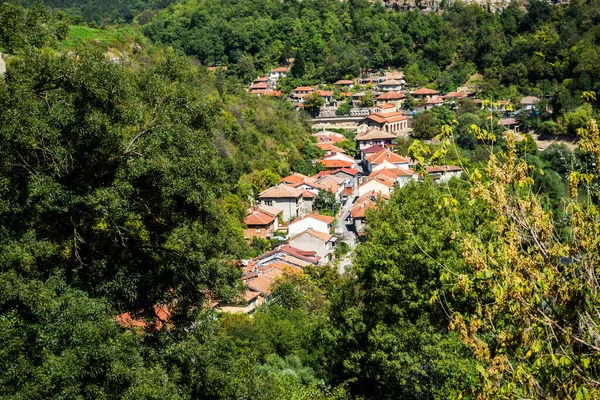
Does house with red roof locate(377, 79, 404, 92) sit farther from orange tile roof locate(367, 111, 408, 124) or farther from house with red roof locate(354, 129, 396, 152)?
house with red roof locate(354, 129, 396, 152)

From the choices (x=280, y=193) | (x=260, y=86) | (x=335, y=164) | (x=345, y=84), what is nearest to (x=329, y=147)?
(x=335, y=164)

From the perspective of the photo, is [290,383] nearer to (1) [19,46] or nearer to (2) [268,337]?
(2) [268,337]

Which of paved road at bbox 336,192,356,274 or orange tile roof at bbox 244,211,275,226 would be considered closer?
paved road at bbox 336,192,356,274

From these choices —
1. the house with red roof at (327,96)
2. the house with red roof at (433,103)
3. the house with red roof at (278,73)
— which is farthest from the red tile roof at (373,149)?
the house with red roof at (278,73)

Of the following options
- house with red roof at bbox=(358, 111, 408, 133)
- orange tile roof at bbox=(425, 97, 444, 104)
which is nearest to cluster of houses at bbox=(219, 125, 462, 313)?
house with red roof at bbox=(358, 111, 408, 133)

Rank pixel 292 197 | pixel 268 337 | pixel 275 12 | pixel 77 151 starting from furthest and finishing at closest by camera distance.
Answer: pixel 275 12 < pixel 292 197 < pixel 268 337 < pixel 77 151

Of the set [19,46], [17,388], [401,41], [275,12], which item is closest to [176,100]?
[19,46]
